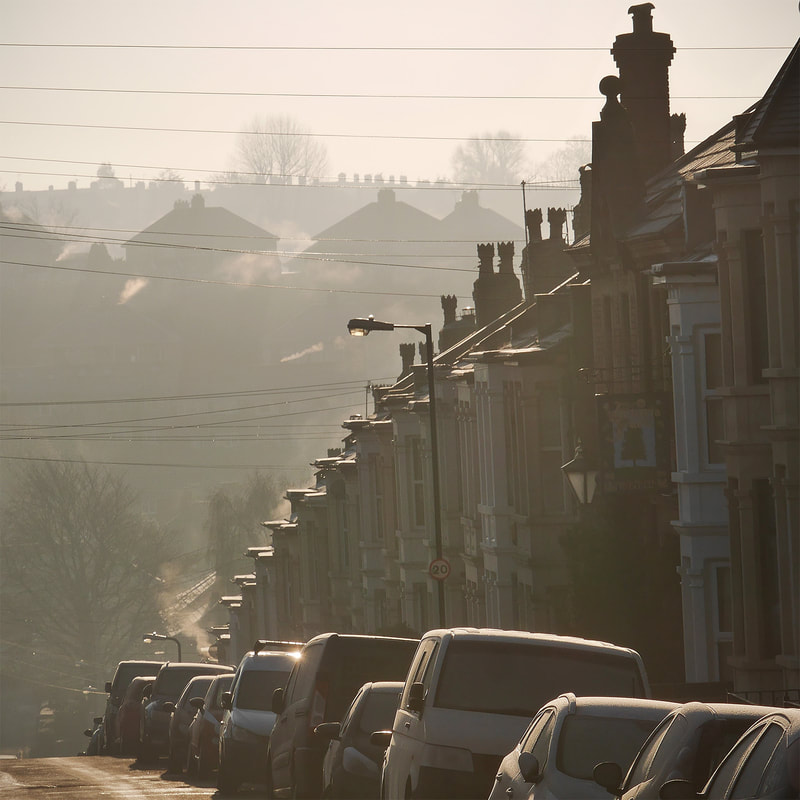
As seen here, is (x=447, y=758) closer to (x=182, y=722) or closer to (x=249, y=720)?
(x=249, y=720)

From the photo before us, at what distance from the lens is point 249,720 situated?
23.1m

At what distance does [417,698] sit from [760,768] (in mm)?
5665

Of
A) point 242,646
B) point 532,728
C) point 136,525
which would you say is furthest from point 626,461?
point 136,525

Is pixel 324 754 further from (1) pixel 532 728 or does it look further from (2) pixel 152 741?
(2) pixel 152 741

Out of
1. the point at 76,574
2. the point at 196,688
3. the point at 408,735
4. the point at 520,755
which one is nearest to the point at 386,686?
the point at 408,735

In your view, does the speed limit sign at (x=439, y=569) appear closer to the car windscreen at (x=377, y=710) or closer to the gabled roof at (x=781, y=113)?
the gabled roof at (x=781, y=113)

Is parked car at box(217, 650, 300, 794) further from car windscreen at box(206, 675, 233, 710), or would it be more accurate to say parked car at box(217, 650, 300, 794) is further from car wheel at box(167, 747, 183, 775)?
car wheel at box(167, 747, 183, 775)

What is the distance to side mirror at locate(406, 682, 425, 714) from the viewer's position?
13531 millimetres

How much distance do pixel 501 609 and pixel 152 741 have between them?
7.10 meters

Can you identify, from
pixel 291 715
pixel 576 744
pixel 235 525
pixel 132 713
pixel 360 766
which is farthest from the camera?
pixel 235 525

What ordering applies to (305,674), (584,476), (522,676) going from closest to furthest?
1. (522,676)
2. (305,674)
3. (584,476)

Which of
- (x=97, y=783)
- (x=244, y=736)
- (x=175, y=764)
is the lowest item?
(x=175, y=764)

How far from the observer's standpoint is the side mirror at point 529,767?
422 inches

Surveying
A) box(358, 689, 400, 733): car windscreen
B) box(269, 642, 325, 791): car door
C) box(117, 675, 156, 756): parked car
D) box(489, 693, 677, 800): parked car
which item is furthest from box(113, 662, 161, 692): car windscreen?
box(489, 693, 677, 800): parked car
